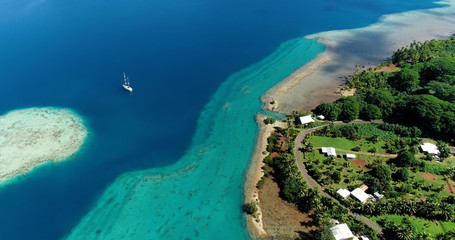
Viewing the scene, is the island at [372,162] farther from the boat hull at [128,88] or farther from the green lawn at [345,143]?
the boat hull at [128,88]

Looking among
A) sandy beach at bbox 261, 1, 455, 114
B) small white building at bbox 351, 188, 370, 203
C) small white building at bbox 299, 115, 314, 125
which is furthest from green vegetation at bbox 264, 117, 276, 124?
small white building at bbox 351, 188, 370, 203

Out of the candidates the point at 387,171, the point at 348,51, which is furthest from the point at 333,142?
the point at 348,51

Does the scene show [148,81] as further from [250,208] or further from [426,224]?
[426,224]

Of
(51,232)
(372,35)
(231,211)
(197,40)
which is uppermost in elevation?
(197,40)

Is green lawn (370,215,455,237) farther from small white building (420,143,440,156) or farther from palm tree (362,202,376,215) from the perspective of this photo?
small white building (420,143,440,156)

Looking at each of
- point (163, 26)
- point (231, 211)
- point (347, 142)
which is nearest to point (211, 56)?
point (163, 26)

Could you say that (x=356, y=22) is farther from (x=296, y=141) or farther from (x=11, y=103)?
(x=11, y=103)

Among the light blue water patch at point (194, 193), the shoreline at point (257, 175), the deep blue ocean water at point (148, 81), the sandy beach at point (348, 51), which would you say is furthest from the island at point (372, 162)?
the deep blue ocean water at point (148, 81)
